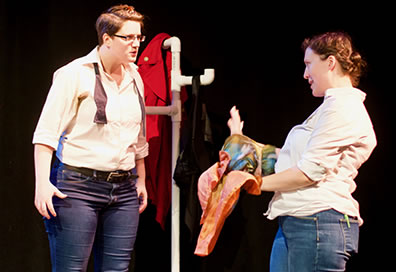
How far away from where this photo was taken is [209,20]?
2.82 meters

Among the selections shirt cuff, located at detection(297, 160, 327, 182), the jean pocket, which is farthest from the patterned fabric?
the jean pocket

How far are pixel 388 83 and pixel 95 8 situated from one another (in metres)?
1.76

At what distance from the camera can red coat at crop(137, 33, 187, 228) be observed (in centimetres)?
249

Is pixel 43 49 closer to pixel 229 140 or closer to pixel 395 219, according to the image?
pixel 229 140

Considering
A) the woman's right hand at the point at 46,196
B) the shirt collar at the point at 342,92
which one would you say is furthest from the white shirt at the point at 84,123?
the shirt collar at the point at 342,92

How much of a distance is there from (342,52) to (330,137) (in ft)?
1.09

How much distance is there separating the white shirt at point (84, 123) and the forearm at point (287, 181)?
0.58 metres

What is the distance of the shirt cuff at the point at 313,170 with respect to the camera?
62.2 inches

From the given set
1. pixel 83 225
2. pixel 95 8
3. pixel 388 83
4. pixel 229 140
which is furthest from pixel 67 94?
pixel 388 83

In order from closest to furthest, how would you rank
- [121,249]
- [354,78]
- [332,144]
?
1. [332,144]
2. [354,78]
3. [121,249]

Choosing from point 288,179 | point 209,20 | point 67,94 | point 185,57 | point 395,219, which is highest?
point 209,20

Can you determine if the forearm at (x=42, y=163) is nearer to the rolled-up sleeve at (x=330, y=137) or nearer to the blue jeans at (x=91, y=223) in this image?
the blue jeans at (x=91, y=223)

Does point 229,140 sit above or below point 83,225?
above

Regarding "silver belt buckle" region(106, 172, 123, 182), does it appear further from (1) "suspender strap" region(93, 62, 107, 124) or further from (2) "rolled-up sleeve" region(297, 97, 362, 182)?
(2) "rolled-up sleeve" region(297, 97, 362, 182)
